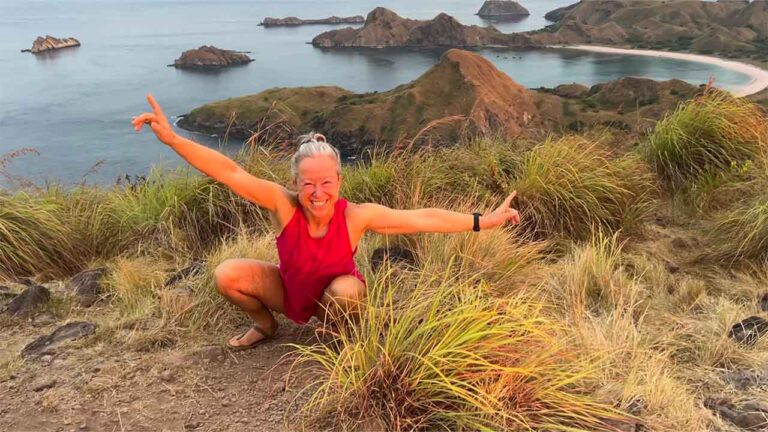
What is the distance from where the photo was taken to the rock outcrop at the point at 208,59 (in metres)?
113

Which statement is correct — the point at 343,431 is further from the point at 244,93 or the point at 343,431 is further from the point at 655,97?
the point at 244,93

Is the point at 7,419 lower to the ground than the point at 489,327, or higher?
lower

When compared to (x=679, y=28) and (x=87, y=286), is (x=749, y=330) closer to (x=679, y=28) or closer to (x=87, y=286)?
(x=87, y=286)

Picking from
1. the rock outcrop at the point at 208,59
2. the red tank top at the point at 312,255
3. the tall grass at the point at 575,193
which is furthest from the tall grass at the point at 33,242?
the rock outcrop at the point at 208,59

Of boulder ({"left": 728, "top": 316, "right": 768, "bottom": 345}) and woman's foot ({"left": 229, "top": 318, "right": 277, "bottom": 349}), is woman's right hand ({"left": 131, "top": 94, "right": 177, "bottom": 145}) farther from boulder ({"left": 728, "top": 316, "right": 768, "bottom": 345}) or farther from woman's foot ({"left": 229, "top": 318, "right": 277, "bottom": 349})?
boulder ({"left": 728, "top": 316, "right": 768, "bottom": 345})

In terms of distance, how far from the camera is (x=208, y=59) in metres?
115

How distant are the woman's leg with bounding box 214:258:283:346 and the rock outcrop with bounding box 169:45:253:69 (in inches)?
4658

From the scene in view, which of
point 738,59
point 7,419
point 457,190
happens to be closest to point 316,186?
point 7,419

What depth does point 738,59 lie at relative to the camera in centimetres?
12788

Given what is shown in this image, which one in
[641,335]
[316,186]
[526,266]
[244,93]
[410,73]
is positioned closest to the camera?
[316,186]

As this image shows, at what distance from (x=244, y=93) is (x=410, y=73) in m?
37.1

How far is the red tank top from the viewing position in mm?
2982

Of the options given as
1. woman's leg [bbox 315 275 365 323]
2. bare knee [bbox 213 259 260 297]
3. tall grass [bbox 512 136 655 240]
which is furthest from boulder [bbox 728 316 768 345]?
bare knee [bbox 213 259 260 297]

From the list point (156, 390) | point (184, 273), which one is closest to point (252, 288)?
point (156, 390)
